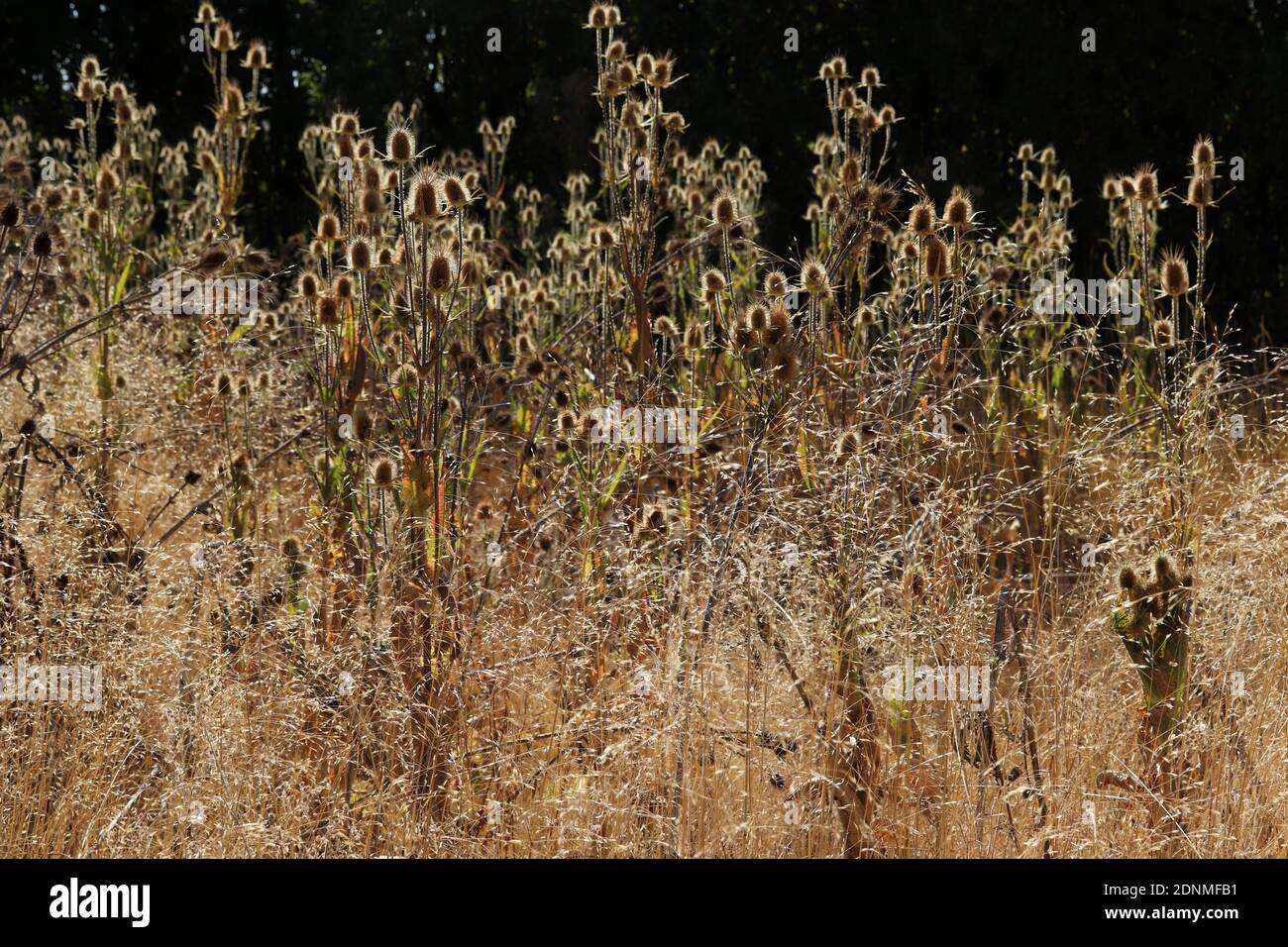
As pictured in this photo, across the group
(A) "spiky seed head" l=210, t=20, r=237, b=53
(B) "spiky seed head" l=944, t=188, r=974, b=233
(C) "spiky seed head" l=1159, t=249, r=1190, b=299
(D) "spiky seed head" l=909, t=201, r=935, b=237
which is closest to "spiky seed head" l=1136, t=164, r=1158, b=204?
(C) "spiky seed head" l=1159, t=249, r=1190, b=299

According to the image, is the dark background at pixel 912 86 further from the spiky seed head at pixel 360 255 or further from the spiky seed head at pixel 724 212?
the spiky seed head at pixel 360 255

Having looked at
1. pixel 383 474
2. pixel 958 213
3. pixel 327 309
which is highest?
pixel 958 213

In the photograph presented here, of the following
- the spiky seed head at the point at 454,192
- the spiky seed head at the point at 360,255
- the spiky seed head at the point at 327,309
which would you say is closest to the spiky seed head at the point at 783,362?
the spiky seed head at the point at 454,192

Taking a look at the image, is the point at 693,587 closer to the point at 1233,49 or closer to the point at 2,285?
the point at 2,285

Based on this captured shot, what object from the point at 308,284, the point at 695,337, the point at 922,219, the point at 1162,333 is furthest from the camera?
the point at 695,337

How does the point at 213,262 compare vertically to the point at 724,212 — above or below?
below

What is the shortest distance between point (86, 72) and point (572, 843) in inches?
140

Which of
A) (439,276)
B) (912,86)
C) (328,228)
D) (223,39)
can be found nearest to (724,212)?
(439,276)

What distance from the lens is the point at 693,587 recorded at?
2881 mm

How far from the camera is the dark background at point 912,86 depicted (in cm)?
895

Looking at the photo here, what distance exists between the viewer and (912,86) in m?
9.60

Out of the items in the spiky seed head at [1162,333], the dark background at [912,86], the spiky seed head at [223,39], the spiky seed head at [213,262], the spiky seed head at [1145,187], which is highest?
the dark background at [912,86]

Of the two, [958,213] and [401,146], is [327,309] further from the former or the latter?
[958,213]

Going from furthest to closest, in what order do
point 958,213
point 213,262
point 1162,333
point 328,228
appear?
point 328,228
point 1162,333
point 958,213
point 213,262
